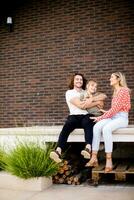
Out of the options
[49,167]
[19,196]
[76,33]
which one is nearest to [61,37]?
[76,33]

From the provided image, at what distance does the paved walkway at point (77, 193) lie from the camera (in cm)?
507

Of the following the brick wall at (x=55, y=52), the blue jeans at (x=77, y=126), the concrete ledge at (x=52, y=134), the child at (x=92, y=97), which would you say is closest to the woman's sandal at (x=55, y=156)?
the blue jeans at (x=77, y=126)

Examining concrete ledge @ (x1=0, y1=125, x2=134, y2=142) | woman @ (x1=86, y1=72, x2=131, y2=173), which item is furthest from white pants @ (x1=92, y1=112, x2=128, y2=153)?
concrete ledge @ (x1=0, y1=125, x2=134, y2=142)

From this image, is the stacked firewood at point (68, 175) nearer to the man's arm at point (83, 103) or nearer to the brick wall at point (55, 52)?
the man's arm at point (83, 103)

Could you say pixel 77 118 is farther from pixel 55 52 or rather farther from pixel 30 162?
pixel 55 52

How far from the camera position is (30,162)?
5.54 metres

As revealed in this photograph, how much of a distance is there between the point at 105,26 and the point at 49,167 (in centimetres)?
344

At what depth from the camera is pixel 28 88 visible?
8422 millimetres

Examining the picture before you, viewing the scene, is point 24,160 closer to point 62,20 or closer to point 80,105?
point 80,105

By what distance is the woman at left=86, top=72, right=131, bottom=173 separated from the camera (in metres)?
5.35

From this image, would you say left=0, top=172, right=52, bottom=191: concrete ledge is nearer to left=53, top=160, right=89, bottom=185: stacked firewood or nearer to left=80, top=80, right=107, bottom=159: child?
left=53, top=160, right=89, bottom=185: stacked firewood

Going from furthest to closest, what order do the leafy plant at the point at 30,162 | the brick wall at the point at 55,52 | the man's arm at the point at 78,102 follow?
1. the brick wall at the point at 55,52
2. the man's arm at the point at 78,102
3. the leafy plant at the point at 30,162

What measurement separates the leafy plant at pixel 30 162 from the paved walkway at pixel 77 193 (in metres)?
0.28

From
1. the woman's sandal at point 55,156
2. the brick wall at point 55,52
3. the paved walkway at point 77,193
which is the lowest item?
the paved walkway at point 77,193
